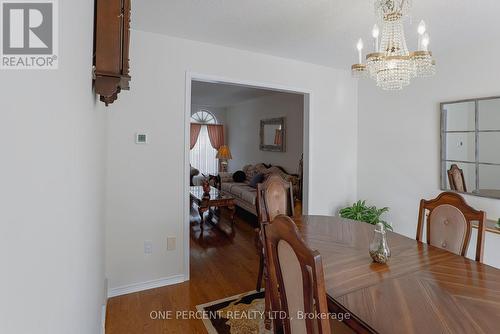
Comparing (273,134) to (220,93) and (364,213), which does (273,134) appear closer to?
(220,93)

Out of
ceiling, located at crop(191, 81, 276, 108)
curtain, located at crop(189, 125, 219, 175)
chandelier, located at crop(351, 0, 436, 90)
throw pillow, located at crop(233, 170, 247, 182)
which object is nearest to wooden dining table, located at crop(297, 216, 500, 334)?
chandelier, located at crop(351, 0, 436, 90)

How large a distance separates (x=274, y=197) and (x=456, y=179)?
2.03 meters

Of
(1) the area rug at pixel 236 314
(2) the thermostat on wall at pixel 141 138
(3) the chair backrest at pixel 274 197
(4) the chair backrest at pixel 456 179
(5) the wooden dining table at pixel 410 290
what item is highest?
(2) the thermostat on wall at pixel 141 138

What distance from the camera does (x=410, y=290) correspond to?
118cm

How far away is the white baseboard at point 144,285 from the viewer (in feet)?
8.27

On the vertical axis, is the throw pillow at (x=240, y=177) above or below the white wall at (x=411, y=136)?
below

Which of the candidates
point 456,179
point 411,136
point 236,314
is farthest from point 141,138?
point 456,179

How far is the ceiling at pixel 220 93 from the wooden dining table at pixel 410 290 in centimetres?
414

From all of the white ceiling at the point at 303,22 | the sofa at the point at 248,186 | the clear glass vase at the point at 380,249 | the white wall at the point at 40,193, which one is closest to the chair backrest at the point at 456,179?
the white ceiling at the point at 303,22

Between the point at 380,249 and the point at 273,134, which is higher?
the point at 273,134

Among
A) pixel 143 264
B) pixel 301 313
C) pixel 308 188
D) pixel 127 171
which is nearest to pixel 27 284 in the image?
pixel 301 313

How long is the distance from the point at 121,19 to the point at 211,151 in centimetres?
734

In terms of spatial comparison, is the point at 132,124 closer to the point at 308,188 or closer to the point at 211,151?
the point at 308,188

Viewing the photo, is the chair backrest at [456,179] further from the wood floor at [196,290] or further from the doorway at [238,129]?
the wood floor at [196,290]
